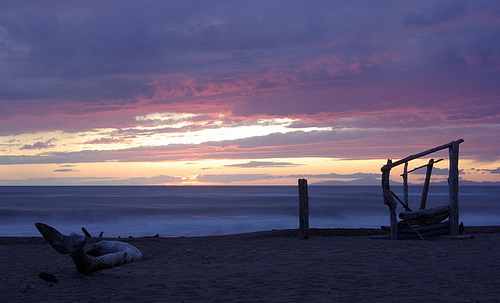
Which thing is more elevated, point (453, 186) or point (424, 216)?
point (453, 186)

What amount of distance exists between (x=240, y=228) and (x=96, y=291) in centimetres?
2245

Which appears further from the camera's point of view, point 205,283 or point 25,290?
point 205,283

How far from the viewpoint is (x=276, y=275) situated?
31.0 feet

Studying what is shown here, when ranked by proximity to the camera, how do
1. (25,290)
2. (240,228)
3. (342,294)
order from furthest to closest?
(240,228) < (25,290) < (342,294)

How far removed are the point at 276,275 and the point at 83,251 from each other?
4138 millimetres

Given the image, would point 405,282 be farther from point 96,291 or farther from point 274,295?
point 96,291

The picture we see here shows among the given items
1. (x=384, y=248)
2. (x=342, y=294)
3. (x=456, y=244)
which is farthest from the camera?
(x=456, y=244)

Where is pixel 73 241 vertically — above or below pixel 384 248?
above

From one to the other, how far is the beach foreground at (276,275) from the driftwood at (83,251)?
241 millimetres

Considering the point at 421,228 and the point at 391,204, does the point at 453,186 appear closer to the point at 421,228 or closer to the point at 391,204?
the point at 421,228

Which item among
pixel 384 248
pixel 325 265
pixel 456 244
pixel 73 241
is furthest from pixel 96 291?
pixel 456 244

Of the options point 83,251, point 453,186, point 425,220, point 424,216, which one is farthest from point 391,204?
point 83,251

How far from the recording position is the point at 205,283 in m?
8.76

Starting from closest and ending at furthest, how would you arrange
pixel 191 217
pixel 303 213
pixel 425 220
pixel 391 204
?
pixel 391 204, pixel 425 220, pixel 303 213, pixel 191 217
